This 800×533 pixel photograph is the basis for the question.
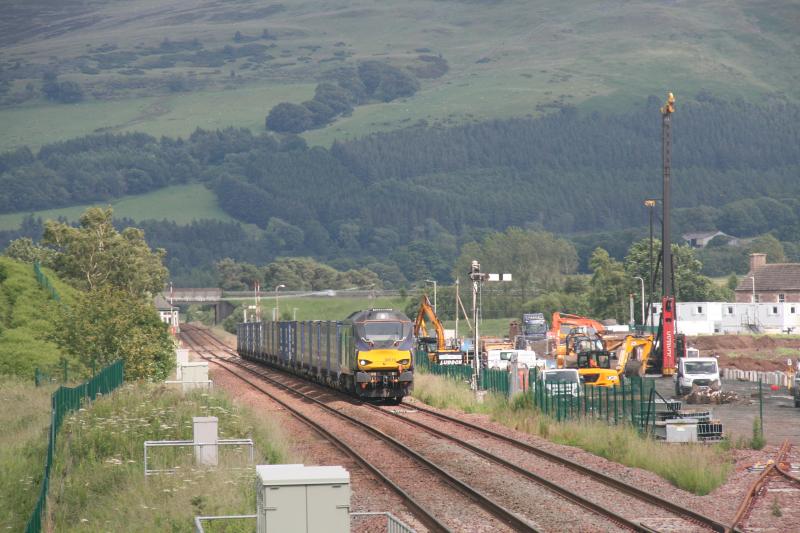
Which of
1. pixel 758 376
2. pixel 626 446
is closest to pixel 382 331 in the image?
pixel 626 446

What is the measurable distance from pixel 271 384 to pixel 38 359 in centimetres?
1617

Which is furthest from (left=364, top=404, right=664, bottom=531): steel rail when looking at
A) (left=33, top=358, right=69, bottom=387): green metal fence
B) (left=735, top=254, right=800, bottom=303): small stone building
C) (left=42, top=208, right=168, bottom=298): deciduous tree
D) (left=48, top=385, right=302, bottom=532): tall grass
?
(left=735, top=254, right=800, bottom=303): small stone building

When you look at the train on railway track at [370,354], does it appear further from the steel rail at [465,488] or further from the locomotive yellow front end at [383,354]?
the steel rail at [465,488]

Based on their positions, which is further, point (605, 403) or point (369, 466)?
point (605, 403)

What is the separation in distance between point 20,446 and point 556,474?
16.0 metres

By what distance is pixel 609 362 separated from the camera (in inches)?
2781

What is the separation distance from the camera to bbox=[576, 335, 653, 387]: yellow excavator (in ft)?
196

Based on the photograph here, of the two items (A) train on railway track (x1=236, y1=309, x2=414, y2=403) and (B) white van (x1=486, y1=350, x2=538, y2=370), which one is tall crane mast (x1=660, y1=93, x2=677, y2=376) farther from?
(A) train on railway track (x1=236, y1=309, x2=414, y2=403)

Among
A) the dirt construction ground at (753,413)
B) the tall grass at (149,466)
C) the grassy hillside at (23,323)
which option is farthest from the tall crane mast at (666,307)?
the tall grass at (149,466)

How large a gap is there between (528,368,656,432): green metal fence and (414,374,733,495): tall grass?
2.06 feet

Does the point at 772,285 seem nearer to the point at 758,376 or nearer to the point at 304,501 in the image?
the point at 758,376

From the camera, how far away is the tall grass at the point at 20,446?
2848 centimetres

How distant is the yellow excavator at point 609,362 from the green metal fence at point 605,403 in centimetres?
1090

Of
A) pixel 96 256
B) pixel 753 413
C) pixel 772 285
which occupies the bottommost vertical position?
pixel 753 413
